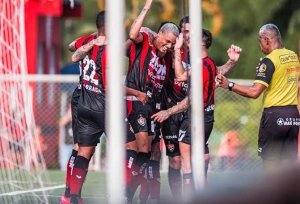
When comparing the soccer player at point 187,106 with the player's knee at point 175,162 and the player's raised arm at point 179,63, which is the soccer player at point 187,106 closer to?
the player's raised arm at point 179,63

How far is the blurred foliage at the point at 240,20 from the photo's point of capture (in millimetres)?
32812

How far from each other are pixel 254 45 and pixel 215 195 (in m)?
32.2

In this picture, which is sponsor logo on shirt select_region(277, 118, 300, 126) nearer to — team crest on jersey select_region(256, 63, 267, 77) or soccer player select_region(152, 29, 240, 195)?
team crest on jersey select_region(256, 63, 267, 77)

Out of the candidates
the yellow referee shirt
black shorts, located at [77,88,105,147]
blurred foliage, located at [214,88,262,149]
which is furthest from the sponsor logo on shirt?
blurred foliage, located at [214,88,262,149]

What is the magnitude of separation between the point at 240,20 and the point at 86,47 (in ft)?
93.3

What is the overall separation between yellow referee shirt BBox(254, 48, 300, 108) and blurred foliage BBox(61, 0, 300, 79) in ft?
70.6

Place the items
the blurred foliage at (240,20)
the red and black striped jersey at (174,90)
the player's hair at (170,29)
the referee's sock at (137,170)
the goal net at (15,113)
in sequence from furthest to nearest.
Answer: the blurred foliage at (240,20), the goal net at (15,113), the red and black striped jersey at (174,90), the referee's sock at (137,170), the player's hair at (170,29)

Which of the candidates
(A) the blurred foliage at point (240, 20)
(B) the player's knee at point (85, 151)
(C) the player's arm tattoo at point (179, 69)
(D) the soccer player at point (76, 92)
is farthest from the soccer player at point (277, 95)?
(A) the blurred foliage at point (240, 20)

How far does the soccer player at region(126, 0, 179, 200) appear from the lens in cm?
872

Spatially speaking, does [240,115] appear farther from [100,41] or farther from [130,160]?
[100,41]

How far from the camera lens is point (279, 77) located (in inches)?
342

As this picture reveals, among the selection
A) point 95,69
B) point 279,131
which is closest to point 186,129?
point 279,131

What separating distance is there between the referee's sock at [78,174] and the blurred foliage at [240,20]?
22.0 metres

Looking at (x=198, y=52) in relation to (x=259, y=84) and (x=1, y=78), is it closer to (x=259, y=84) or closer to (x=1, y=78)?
(x=259, y=84)
